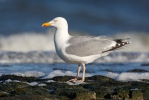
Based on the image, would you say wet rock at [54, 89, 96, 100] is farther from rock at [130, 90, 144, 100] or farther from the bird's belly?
the bird's belly

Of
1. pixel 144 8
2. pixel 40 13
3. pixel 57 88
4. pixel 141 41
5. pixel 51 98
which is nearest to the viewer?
pixel 51 98

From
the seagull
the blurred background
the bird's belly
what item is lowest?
the bird's belly

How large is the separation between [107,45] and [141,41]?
13370 millimetres

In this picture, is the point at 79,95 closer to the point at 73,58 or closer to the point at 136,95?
the point at 136,95

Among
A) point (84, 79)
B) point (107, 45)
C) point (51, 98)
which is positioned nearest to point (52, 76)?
point (84, 79)

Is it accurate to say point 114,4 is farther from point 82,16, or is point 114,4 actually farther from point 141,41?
point 141,41

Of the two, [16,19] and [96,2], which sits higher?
[96,2]

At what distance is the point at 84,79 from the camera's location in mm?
7883

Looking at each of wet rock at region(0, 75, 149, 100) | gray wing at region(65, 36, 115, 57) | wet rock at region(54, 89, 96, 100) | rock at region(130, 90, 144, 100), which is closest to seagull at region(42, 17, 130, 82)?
gray wing at region(65, 36, 115, 57)

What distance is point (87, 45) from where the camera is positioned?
769 cm

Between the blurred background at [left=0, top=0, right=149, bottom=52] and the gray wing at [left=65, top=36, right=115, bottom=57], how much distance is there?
11.0 meters

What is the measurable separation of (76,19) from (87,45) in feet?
50.6

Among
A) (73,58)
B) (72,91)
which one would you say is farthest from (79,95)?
(73,58)

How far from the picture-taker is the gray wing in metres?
7.64
